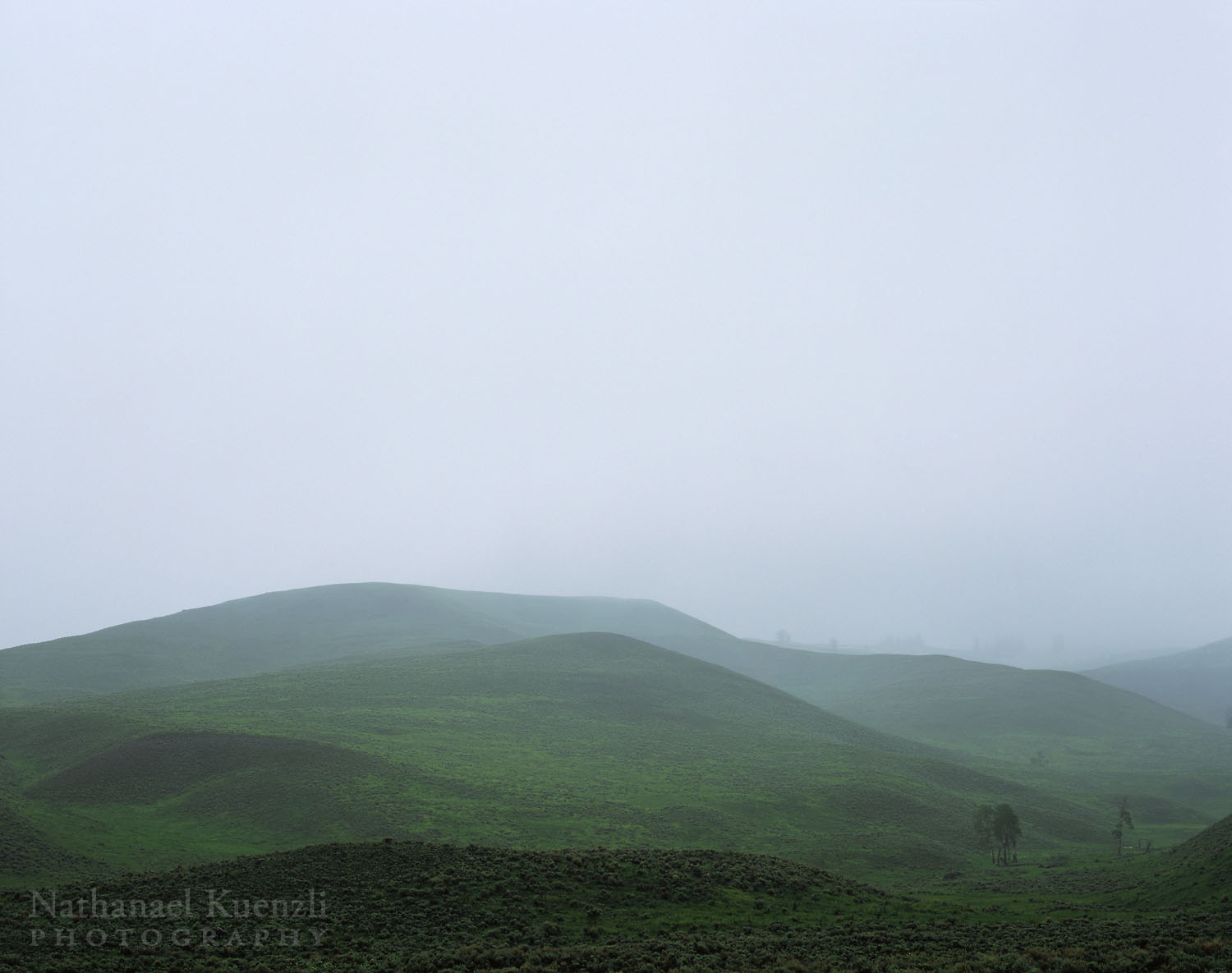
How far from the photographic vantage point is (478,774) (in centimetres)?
8519

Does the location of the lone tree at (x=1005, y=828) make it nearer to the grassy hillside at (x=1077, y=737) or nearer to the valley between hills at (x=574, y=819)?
the valley between hills at (x=574, y=819)

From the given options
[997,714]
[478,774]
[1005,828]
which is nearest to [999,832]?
[1005,828]

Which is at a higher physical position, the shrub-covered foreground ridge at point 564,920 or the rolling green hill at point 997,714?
the shrub-covered foreground ridge at point 564,920

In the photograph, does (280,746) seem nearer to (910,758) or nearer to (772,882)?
(772,882)

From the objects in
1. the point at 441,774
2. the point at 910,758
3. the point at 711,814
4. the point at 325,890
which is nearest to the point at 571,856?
the point at 325,890

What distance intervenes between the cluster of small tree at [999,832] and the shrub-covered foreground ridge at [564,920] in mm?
23937

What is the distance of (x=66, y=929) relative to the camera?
101 ft

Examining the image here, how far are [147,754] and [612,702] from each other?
3040 inches

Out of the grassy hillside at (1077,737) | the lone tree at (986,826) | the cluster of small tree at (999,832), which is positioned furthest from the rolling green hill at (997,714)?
the lone tree at (986,826)

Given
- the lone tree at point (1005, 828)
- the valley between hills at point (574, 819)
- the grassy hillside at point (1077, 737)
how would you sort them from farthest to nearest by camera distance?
the grassy hillside at point (1077, 737) → the lone tree at point (1005, 828) → the valley between hills at point (574, 819)

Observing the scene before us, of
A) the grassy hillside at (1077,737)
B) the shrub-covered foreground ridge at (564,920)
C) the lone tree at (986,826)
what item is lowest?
the grassy hillside at (1077,737)

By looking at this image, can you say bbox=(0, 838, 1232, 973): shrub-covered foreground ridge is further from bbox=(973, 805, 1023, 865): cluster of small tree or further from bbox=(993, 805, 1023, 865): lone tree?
bbox=(973, 805, 1023, 865): cluster of small tree

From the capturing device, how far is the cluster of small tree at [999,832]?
69062 mm

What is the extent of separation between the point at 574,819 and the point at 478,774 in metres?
19.2
